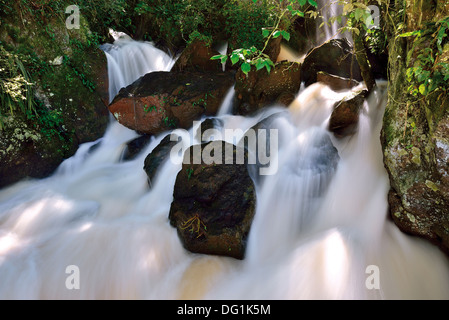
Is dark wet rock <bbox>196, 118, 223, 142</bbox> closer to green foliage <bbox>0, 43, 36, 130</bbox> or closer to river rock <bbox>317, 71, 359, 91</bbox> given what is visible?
river rock <bbox>317, 71, 359, 91</bbox>

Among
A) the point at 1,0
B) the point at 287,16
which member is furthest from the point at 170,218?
the point at 287,16

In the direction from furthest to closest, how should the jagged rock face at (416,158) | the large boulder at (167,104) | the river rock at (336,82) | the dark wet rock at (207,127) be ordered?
1. the large boulder at (167,104)
2. the dark wet rock at (207,127)
3. the river rock at (336,82)
4. the jagged rock face at (416,158)

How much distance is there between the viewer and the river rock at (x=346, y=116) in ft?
12.6

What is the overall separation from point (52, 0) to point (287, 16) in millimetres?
4922

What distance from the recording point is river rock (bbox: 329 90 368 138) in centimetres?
383

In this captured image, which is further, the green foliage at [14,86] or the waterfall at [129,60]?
the waterfall at [129,60]

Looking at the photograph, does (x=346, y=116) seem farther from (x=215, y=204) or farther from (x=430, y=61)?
(x=215, y=204)

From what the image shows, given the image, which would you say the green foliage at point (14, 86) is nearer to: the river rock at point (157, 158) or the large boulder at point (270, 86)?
the river rock at point (157, 158)

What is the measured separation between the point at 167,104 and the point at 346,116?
3.17 m

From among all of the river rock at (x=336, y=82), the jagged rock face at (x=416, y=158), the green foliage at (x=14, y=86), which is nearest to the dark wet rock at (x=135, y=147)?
the green foliage at (x=14, y=86)

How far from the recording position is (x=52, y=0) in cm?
524

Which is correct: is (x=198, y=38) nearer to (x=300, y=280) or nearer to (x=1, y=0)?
(x=1, y=0)

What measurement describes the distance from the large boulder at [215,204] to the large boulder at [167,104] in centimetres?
184

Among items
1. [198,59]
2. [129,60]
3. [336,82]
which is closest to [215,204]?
[336,82]
